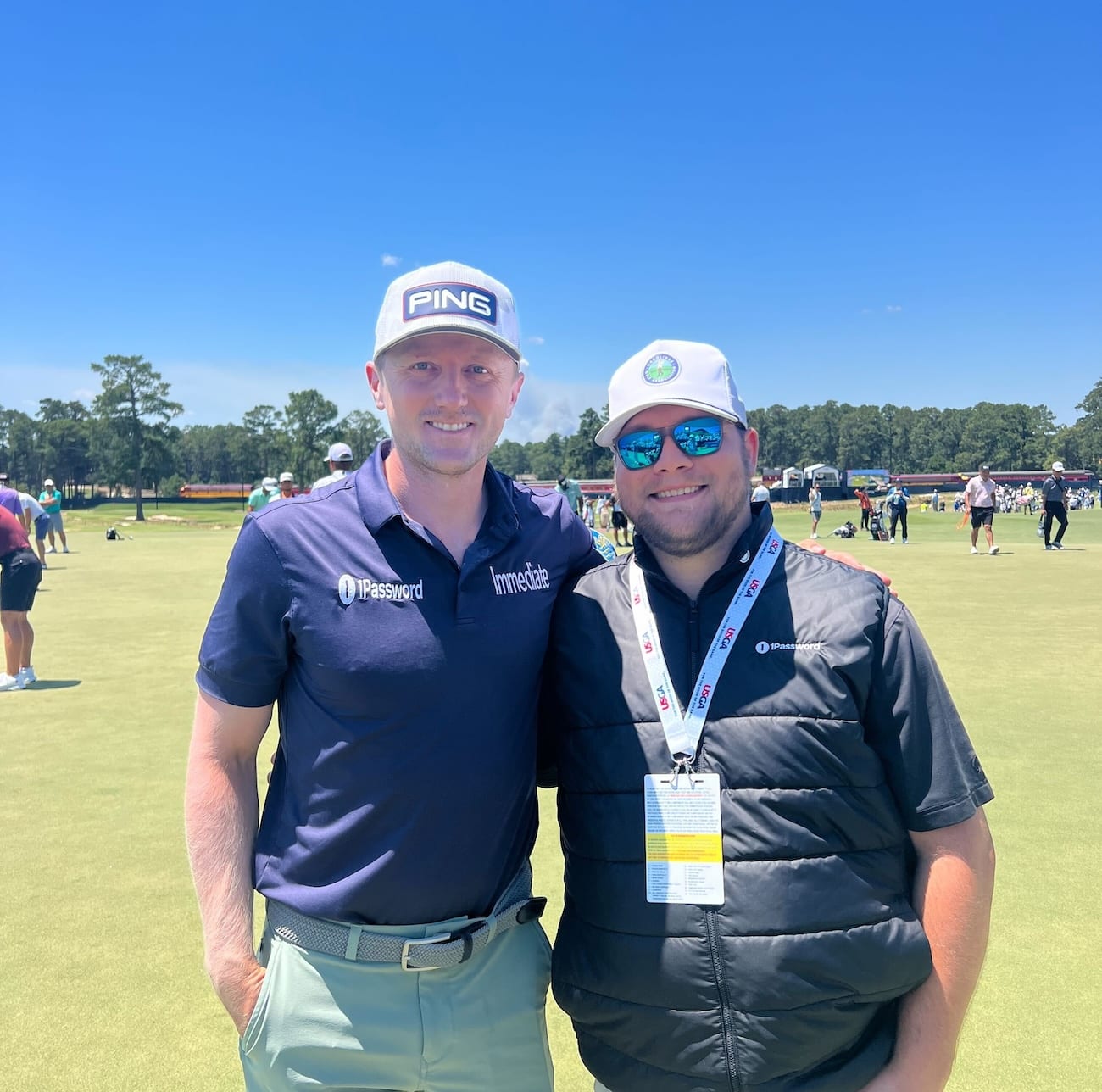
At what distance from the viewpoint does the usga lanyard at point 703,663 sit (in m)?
2.11

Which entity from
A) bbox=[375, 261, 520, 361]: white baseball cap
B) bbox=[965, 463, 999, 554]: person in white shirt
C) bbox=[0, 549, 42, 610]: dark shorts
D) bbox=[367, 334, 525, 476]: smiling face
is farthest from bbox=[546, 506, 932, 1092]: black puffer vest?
bbox=[965, 463, 999, 554]: person in white shirt

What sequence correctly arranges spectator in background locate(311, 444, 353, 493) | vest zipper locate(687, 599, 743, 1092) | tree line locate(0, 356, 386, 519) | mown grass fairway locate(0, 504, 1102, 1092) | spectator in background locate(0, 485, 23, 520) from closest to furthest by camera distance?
vest zipper locate(687, 599, 743, 1092)
mown grass fairway locate(0, 504, 1102, 1092)
spectator in background locate(311, 444, 353, 493)
spectator in background locate(0, 485, 23, 520)
tree line locate(0, 356, 386, 519)

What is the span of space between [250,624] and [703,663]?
1.20m

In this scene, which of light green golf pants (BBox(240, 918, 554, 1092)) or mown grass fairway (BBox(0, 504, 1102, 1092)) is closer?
light green golf pants (BBox(240, 918, 554, 1092))

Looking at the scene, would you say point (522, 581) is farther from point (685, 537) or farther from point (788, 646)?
point (788, 646)

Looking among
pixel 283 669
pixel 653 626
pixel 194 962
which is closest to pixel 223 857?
pixel 283 669

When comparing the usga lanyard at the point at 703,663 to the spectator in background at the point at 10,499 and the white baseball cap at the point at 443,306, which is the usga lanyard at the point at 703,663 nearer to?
the white baseball cap at the point at 443,306

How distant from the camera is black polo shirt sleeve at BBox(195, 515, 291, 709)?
226 centimetres

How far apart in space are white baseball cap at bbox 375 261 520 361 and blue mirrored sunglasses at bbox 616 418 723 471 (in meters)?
0.47

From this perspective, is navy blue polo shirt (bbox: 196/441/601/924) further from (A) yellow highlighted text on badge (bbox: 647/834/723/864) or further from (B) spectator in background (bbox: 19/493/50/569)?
(B) spectator in background (bbox: 19/493/50/569)

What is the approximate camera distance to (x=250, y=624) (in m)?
2.26

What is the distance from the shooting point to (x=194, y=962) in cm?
398

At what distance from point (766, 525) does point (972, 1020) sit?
8.02 ft

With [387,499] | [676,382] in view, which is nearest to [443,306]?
[387,499]
